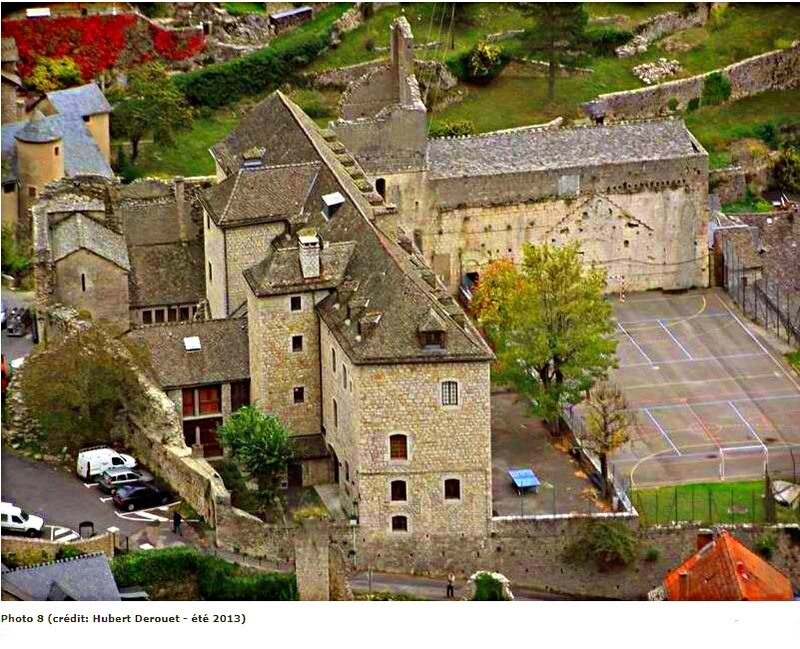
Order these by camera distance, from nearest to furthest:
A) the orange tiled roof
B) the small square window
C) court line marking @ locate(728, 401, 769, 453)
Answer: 1. the orange tiled roof
2. the small square window
3. court line marking @ locate(728, 401, 769, 453)

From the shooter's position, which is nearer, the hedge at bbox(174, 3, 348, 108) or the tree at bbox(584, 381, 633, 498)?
the tree at bbox(584, 381, 633, 498)

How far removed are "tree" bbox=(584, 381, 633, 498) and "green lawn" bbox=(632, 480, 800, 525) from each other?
6.70 ft

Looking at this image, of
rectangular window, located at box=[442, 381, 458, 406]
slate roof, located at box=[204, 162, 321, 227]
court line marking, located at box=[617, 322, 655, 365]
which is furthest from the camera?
court line marking, located at box=[617, 322, 655, 365]

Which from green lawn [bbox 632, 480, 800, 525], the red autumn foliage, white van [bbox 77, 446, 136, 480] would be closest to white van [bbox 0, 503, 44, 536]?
white van [bbox 77, 446, 136, 480]

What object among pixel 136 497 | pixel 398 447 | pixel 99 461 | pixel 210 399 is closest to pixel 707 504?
pixel 398 447

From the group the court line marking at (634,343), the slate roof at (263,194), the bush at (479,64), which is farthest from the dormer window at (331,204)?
the bush at (479,64)

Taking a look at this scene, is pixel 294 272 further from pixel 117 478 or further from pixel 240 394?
pixel 117 478

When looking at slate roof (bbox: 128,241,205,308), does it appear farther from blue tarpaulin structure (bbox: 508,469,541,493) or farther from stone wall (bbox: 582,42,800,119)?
stone wall (bbox: 582,42,800,119)

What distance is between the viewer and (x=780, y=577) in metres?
133

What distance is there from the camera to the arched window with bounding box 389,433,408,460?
13525cm

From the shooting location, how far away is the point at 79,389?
140m

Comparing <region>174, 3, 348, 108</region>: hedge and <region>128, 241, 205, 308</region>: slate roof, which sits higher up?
<region>174, 3, 348, 108</region>: hedge

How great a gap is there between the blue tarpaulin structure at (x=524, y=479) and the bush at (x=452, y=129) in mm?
35060
